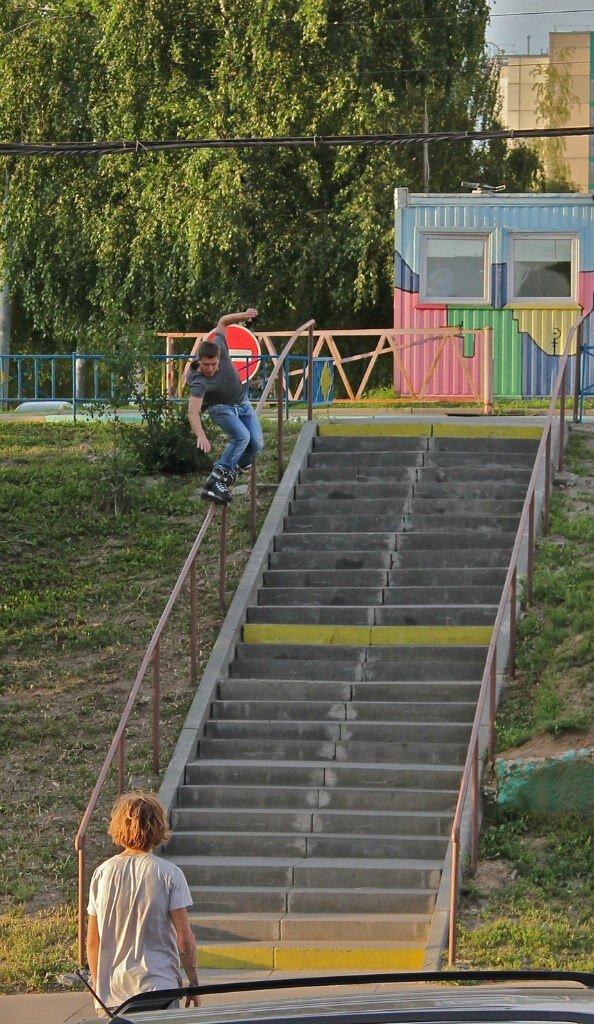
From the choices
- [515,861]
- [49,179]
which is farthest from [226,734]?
[49,179]

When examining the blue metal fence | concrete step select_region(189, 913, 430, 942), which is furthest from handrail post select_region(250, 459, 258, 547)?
concrete step select_region(189, 913, 430, 942)

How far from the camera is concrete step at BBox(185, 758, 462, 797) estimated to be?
1009 cm

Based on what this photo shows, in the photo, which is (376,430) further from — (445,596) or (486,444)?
(445,596)

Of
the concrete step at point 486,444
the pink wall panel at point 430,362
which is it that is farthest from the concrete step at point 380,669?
the pink wall panel at point 430,362

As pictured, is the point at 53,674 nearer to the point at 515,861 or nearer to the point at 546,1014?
the point at 515,861

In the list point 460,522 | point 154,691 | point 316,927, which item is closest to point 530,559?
point 460,522

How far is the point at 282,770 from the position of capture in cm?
1033

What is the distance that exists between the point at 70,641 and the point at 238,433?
2137 mm

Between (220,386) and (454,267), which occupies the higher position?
(454,267)

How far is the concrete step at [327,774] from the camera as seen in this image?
10086mm

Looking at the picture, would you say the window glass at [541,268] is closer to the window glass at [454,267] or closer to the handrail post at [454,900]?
the window glass at [454,267]

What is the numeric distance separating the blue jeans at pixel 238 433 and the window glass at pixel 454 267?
9623mm

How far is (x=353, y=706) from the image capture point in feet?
35.6

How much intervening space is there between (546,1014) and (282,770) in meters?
7.33
